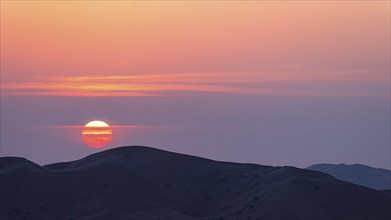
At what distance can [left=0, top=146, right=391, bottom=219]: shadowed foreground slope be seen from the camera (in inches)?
2108

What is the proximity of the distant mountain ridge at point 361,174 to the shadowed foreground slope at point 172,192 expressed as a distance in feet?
158

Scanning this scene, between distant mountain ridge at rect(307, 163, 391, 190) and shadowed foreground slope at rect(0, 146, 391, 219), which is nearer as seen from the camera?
shadowed foreground slope at rect(0, 146, 391, 219)

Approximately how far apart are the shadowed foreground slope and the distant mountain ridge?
48074mm

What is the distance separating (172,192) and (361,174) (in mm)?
68256

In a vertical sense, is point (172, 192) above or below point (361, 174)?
below

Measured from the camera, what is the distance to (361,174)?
121 m

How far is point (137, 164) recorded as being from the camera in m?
61.7

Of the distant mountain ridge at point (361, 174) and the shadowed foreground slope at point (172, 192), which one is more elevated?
the distant mountain ridge at point (361, 174)

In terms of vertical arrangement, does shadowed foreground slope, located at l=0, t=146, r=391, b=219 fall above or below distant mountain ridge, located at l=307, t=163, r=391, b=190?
below

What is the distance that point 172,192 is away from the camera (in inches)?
2303

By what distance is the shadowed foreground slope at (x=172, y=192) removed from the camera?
53.5 meters

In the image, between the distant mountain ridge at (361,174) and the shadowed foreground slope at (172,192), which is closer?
the shadowed foreground slope at (172,192)

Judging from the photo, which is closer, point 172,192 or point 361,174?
point 172,192

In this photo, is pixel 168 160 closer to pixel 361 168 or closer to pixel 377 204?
pixel 377 204
